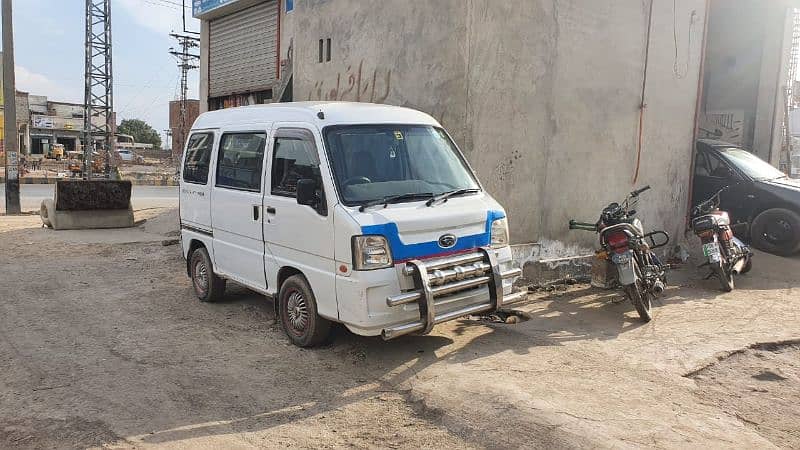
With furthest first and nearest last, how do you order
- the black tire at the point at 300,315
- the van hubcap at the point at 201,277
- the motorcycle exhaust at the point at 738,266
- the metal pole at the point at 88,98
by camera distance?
1. the metal pole at the point at 88,98
2. the motorcycle exhaust at the point at 738,266
3. the van hubcap at the point at 201,277
4. the black tire at the point at 300,315

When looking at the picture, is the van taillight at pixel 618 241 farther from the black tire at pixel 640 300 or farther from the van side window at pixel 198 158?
the van side window at pixel 198 158

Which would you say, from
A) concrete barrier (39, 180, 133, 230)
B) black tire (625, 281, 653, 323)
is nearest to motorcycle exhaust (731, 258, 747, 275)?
black tire (625, 281, 653, 323)

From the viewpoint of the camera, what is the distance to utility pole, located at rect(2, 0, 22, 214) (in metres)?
16.4

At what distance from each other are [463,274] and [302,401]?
5.45 ft

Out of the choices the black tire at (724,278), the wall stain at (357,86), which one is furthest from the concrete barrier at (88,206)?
the black tire at (724,278)

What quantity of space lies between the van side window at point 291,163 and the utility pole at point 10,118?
13.9 metres

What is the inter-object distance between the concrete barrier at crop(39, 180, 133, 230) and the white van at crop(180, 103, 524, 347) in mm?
8077

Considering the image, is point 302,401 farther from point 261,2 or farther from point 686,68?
point 261,2

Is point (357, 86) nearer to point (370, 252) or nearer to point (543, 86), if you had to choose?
point (543, 86)

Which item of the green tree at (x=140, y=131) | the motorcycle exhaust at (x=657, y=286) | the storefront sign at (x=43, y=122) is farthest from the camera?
the green tree at (x=140, y=131)

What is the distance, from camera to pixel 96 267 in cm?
916

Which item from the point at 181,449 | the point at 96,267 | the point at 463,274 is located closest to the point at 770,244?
the point at 463,274

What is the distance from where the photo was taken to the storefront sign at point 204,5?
58.8 ft

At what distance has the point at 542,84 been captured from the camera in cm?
771
